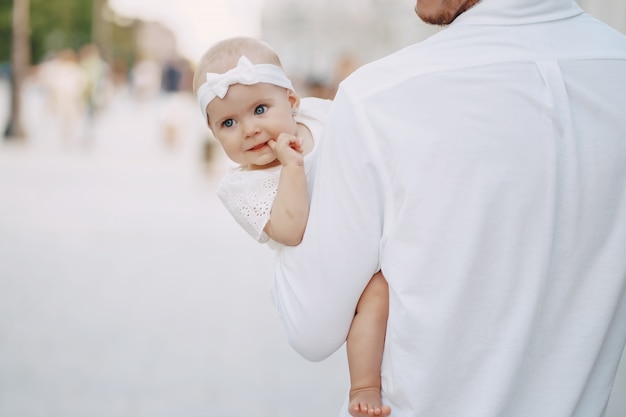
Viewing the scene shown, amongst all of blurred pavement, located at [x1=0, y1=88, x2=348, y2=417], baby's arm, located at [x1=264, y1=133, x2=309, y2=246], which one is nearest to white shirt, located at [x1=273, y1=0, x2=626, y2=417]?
baby's arm, located at [x1=264, y1=133, x2=309, y2=246]

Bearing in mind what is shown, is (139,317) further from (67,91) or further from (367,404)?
(67,91)

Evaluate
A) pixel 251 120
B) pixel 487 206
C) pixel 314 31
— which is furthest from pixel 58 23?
pixel 487 206

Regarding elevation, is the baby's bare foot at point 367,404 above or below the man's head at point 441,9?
below

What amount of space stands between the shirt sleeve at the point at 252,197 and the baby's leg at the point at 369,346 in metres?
0.33

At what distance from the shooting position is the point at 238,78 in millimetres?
1956

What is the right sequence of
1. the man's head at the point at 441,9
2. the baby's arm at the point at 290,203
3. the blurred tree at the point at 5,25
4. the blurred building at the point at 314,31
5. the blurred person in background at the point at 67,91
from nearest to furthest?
the man's head at the point at 441,9
the baby's arm at the point at 290,203
the blurred person in background at the point at 67,91
the blurred building at the point at 314,31
the blurred tree at the point at 5,25

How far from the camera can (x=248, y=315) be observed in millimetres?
6258

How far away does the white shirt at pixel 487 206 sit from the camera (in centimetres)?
147

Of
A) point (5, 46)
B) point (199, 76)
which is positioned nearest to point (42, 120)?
point (199, 76)

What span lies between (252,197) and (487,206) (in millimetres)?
656

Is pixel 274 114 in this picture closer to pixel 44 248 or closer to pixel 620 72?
pixel 620 72

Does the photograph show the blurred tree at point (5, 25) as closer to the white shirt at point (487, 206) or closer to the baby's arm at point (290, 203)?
the baby's arm at point (290, 203)

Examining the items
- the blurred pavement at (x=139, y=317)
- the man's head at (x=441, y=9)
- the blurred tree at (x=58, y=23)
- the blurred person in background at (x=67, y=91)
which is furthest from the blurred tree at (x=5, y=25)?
the man's head at (x=441, y=9)

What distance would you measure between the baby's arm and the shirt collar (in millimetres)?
472
